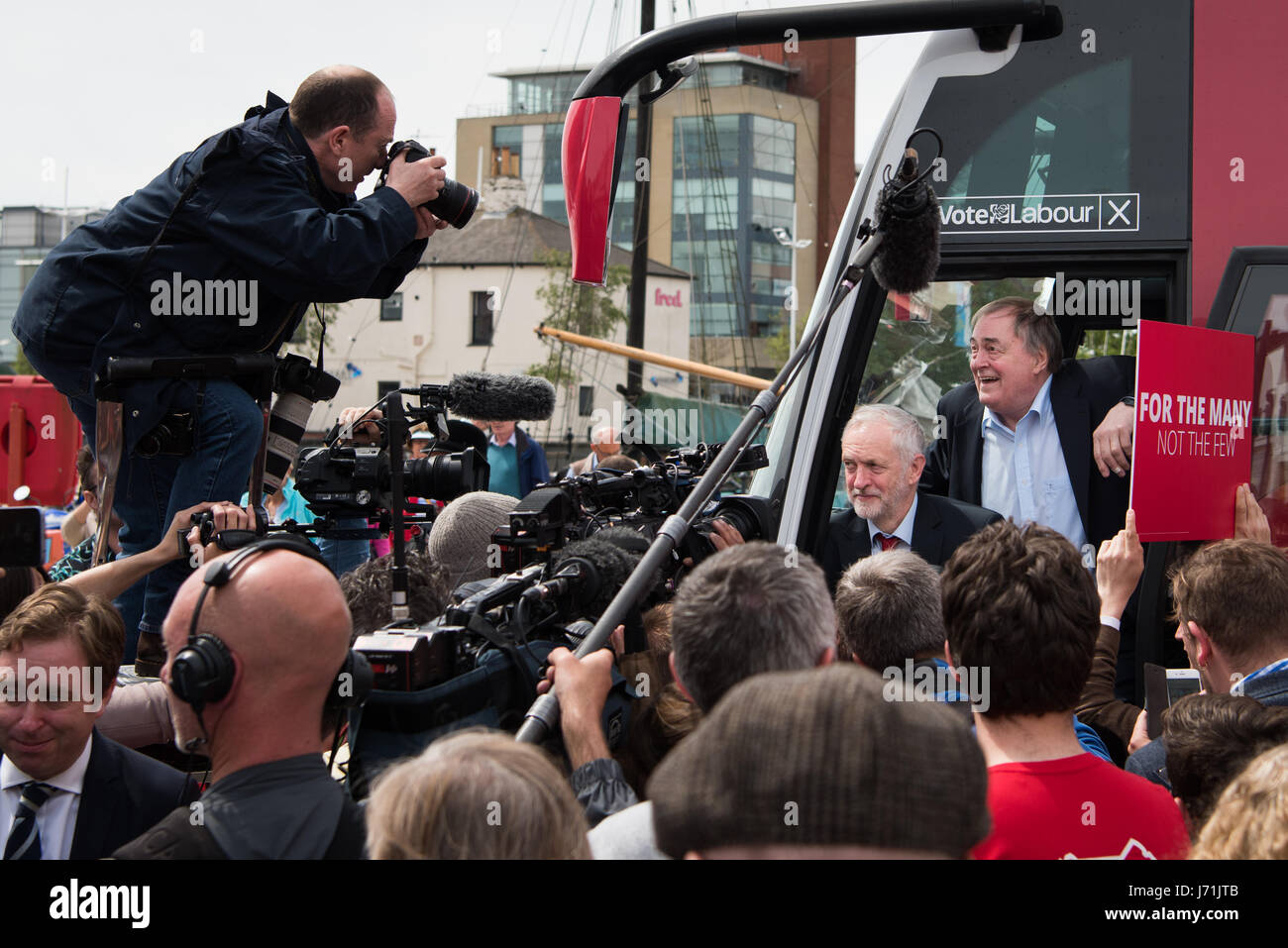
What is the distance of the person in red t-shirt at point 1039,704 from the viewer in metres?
2.18

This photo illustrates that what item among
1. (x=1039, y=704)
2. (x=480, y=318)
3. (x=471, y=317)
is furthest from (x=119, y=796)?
(x=471, y=317)

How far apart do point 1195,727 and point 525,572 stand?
1451 mm

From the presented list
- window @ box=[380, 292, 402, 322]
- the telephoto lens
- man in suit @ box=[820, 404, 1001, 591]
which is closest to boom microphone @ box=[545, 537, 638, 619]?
the telephoto lens

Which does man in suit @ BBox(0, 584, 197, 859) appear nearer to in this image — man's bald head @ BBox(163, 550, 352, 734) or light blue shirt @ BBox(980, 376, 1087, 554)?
man's bald head @ BBox(163, 550, 352, 734)

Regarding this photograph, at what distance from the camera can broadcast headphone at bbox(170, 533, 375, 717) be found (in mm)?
1987

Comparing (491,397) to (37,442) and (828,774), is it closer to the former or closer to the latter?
(828,774)

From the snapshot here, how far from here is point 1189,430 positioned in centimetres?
373

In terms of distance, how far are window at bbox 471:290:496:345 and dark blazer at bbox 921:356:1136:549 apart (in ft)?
151

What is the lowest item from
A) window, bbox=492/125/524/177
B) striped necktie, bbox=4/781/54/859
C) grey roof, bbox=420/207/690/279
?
striped necktie, bbox=4/781/54/859

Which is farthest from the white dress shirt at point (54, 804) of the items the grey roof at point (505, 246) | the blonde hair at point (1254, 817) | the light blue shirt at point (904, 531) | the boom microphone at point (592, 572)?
the grey roof at point (505, 246)

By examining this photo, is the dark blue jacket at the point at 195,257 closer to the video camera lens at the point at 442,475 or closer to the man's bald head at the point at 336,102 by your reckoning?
the man's bald head at the point at 336,102

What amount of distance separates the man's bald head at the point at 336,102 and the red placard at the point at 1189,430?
2261 millimetres

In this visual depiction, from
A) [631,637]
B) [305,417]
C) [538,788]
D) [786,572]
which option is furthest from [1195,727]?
[305,417]
